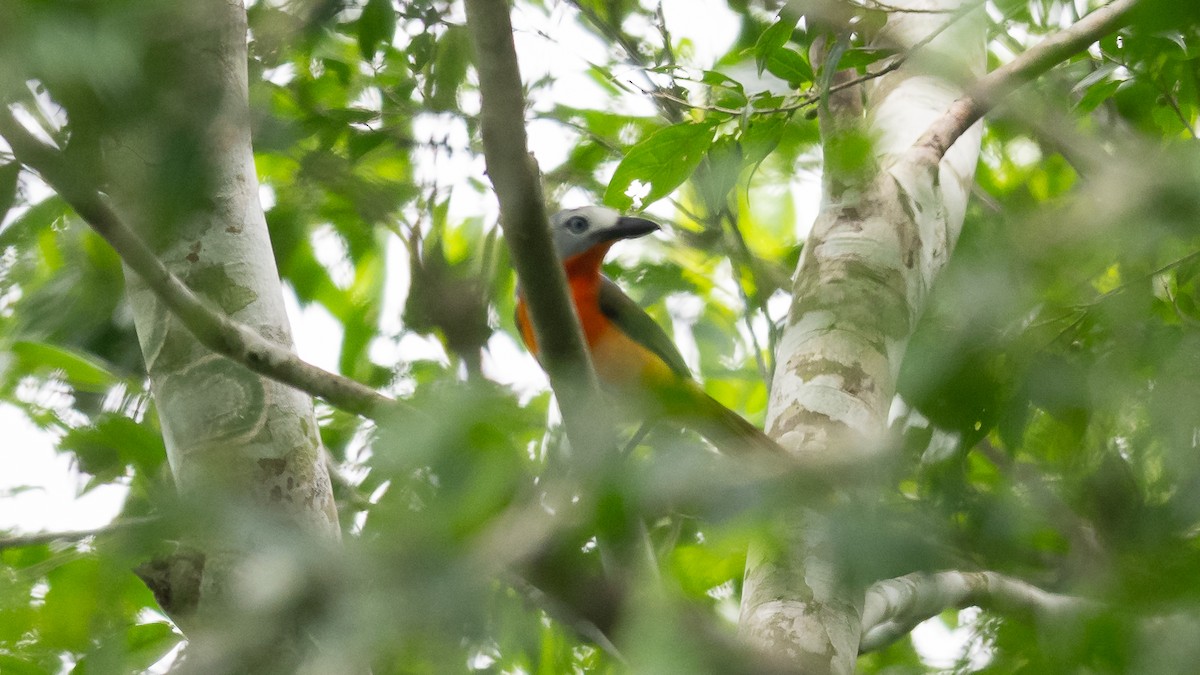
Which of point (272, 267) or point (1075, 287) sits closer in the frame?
point (1075, 287)

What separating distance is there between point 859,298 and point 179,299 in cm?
185

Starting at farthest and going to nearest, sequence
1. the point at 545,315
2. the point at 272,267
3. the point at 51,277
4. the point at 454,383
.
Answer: the point at 272,267 < the point at 51,277 < the point at 545,315 < the point at 454,383

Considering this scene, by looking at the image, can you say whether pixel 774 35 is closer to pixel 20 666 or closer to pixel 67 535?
pixel 67 535

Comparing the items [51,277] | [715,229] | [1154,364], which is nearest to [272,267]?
[51,277]

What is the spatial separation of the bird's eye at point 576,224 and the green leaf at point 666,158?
2223mm

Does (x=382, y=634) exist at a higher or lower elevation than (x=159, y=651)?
higher

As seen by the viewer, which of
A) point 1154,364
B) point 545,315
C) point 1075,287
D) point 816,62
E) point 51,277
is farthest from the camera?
point 816,62

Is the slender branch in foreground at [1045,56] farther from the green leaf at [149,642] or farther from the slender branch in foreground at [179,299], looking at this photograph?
the green leaf at [149,642]

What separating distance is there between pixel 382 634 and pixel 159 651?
85 centimetres

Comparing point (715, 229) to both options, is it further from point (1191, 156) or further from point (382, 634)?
point (382, 634)

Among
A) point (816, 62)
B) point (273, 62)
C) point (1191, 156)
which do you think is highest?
point (273, 62)

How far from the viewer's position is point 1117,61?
79.6 inches

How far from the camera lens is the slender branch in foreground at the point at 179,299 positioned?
46.6 inches

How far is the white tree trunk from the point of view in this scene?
2.25 m
